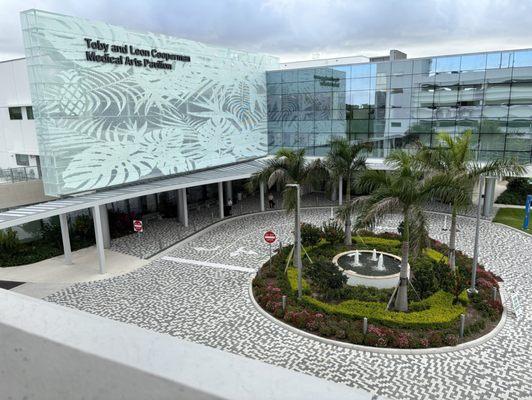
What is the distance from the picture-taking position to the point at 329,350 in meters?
12.0

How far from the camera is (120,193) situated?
2078cm

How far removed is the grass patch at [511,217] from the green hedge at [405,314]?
12216 millimetres

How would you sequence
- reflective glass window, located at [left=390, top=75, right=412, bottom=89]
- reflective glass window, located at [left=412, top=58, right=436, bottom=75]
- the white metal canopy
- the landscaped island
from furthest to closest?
reflective glass window, located at [left=390, top=75, right=412, bottom=89] < reflective glass window, located at [left=412, top=58, right=436, bottom=75] < the white metal canopy < the landscaped island

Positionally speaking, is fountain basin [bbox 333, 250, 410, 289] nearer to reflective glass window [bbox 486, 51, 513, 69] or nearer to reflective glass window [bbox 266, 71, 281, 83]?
reflective glass window [bbox 486, 51, 513, 69]

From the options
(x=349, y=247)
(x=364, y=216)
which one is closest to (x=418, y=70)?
(x=349, y=247)

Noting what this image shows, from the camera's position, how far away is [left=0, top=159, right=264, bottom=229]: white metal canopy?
16844 mm

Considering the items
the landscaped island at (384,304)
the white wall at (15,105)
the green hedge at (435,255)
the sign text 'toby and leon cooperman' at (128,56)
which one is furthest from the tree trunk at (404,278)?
the white wall at (15,105)

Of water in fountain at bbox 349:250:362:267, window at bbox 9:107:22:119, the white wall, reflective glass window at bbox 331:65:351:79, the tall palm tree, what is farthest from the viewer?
reflective glass window at bbox 331:65:351:79

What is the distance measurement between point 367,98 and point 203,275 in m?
18.2

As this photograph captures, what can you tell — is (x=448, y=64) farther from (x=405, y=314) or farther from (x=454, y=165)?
(x=405, y=314)

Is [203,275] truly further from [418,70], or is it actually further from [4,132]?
[418,70]

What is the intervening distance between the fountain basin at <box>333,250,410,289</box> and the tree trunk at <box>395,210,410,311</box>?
6.59 ft

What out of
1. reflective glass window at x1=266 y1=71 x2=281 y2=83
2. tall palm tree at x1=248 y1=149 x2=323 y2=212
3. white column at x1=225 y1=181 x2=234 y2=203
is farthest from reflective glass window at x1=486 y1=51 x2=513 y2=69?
white column at x1=225 y1=181 x2=234 y2=203

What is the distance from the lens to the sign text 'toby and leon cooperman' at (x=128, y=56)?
2014 cm
